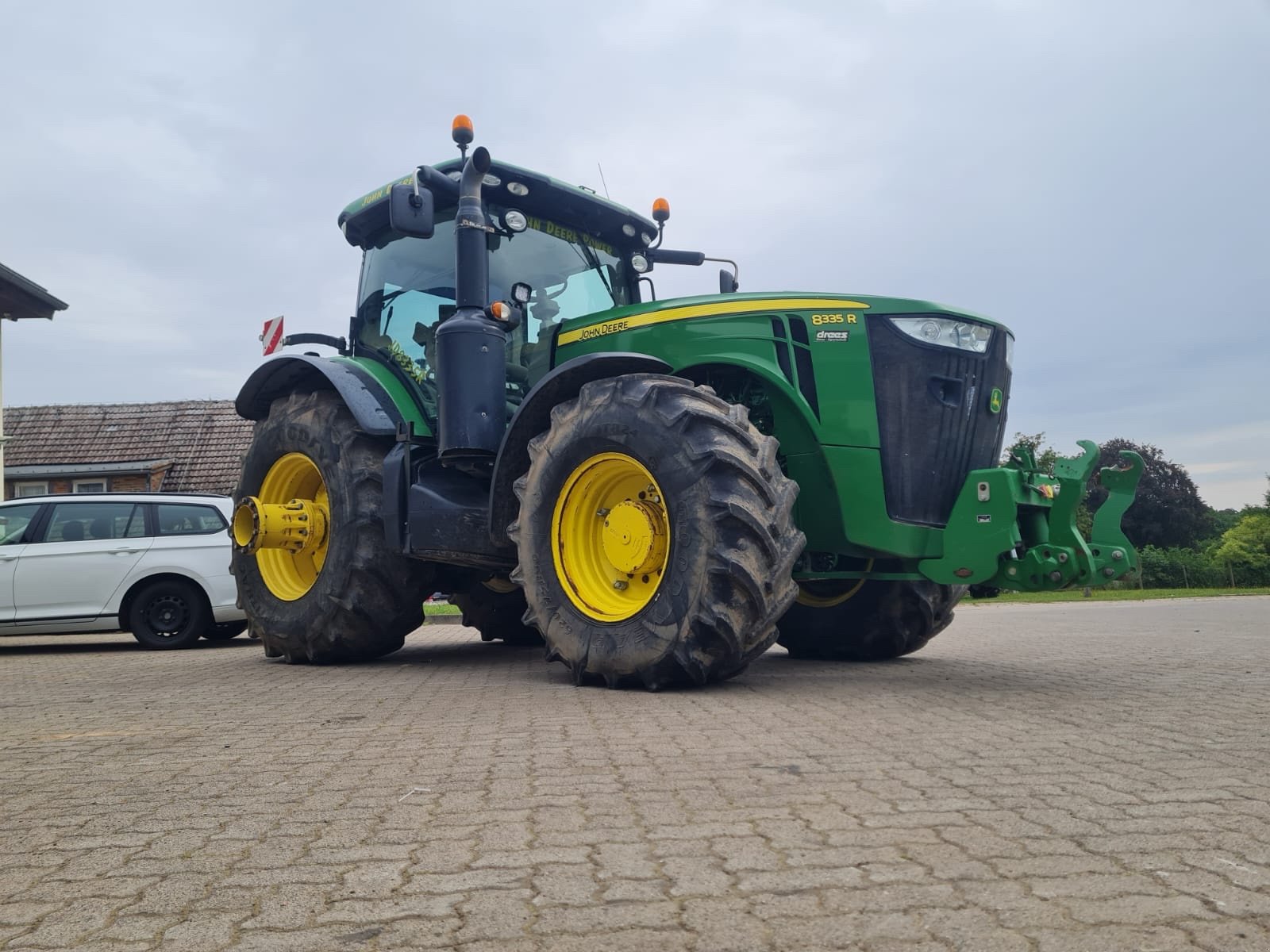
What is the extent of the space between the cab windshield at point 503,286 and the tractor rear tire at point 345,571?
2.06 feet

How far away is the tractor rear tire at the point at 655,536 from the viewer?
4.43 m

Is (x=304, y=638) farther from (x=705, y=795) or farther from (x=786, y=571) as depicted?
(x=705, y=795)

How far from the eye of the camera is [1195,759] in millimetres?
3148

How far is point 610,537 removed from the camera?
507 cm

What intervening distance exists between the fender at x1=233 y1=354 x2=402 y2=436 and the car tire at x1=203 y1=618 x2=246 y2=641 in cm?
363

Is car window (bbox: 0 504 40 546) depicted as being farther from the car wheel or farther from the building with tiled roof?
the building with tiled roof

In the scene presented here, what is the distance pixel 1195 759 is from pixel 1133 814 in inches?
32.2

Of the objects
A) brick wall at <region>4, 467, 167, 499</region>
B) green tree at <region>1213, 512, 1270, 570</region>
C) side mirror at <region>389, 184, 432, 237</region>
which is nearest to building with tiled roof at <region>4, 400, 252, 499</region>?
brick wall at <region>4, 467, 167, 499</region>

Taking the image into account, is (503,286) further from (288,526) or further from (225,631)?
(225,631)

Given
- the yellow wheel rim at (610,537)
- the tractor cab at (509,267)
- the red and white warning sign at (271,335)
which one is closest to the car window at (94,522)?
the red and white warning sign at (271,335)

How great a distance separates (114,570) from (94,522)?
0.60 metres

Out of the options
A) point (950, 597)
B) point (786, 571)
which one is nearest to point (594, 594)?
point (786, 571)

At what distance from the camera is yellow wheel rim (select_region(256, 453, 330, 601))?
7.18m

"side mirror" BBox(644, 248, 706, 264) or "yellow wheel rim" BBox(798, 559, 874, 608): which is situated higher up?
"side mirror" BBox(644, 248, 706, 264)
